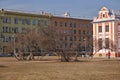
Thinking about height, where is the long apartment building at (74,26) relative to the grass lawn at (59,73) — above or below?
above

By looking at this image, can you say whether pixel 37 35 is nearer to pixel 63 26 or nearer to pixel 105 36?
pixel 105 36

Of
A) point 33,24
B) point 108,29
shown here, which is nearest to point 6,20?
point 33,24

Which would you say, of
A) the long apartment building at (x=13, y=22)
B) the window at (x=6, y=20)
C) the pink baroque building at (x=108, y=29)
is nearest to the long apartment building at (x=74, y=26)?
the long apartment building at (x=13, y=22)

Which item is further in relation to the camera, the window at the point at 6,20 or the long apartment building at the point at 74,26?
the long apartment building at the point at 74,26

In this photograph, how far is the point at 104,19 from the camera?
90.7 meters

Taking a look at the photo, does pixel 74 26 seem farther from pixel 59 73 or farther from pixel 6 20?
pixel 59 73

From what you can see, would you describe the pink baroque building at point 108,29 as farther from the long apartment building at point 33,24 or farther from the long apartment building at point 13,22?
the long apartment building at point 13,22

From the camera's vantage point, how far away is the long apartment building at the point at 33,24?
11138cm

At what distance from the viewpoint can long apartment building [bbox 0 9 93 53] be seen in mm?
111375

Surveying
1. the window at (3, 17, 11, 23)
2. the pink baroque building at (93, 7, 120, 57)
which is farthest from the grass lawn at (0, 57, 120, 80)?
the window at (3, 17, 11, 23)

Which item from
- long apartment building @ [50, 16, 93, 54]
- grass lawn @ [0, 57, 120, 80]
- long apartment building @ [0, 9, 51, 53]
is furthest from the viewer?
long apartment building @ [50, 16, 93, 54]

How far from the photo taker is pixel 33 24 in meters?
119

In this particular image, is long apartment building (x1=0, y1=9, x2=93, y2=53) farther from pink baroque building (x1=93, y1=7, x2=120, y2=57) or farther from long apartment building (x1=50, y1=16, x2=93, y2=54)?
pink baroque building (x1=93, y1=7, x2=120, y2=57)

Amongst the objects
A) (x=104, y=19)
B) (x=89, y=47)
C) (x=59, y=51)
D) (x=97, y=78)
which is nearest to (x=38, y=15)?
(x=104, y=19)
